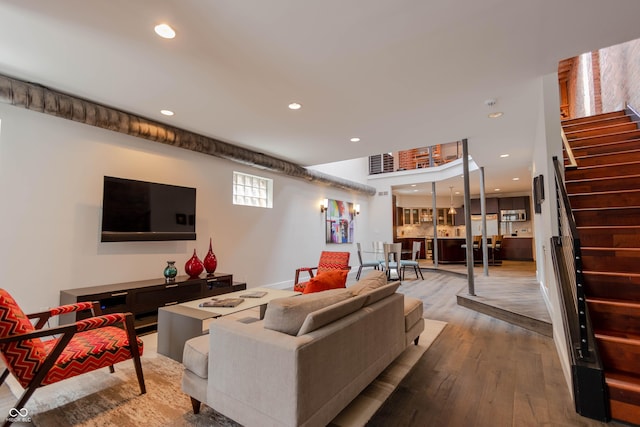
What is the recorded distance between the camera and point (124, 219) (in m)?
3.94

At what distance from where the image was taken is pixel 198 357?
6.50 ft

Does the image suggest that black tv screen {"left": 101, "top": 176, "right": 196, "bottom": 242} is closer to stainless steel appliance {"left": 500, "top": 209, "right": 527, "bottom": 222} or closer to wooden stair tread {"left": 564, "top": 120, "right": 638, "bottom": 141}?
wooden stair tread {"left": 564, "top": 120, "right": 638, "bottom": 141}

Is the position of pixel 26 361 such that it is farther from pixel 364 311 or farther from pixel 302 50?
pixel 302 50

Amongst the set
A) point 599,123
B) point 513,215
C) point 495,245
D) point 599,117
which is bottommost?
point 495,245

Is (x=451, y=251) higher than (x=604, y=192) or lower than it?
lower

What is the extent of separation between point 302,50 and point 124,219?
10.3ft

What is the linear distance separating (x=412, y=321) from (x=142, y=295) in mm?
3148

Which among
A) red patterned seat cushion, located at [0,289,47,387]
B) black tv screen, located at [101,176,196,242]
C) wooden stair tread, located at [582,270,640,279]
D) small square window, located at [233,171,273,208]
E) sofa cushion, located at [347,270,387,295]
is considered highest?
small square window, located at [233,171,273,208]

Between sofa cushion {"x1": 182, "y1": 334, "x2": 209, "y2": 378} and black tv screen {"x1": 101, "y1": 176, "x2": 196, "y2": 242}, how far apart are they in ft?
8.36

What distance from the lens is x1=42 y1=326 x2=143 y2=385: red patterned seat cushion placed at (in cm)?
196

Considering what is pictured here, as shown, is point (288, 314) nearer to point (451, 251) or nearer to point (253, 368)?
point (253, 368)

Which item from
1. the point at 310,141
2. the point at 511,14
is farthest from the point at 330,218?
the point at 511,14

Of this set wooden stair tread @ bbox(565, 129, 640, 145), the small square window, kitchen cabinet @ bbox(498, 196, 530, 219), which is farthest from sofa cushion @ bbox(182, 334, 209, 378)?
kitchen cabinet @ bbox(498, 196, 530, 219)

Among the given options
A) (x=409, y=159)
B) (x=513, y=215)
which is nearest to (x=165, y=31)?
(x=409, y=159)
